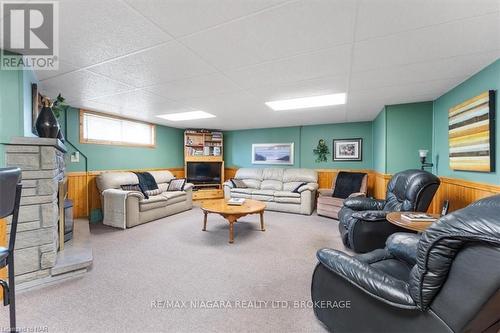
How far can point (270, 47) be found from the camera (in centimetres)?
189

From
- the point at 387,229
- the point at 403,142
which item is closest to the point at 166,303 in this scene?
the point at 387,229

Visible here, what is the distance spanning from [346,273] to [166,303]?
4.78ft

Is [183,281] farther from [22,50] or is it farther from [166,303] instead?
[22,50]

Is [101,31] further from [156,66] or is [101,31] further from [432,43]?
[432,43]

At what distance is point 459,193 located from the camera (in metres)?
2.75

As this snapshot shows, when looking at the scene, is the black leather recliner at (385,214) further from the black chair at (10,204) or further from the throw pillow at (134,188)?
the throw pillow at (134,188)

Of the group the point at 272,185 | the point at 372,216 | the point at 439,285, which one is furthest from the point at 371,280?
the point at 272,185

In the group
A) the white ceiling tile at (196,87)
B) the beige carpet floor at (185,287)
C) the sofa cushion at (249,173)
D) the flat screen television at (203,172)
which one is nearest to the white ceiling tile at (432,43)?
the white ceiling tile at (196,87)

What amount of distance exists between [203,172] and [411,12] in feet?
18.9

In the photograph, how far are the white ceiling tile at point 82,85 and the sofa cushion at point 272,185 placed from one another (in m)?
3.85

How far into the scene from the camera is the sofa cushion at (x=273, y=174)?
236 inches

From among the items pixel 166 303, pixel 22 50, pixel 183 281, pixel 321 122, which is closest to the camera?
pixel 166 303

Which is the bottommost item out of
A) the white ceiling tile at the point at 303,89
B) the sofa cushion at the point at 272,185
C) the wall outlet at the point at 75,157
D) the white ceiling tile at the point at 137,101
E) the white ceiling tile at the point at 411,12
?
the sofa cushion at the point at 272,185

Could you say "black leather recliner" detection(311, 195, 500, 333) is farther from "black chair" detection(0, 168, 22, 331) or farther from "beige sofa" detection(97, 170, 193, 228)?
"beige sofa" detection(97, 170, 193, 228)
